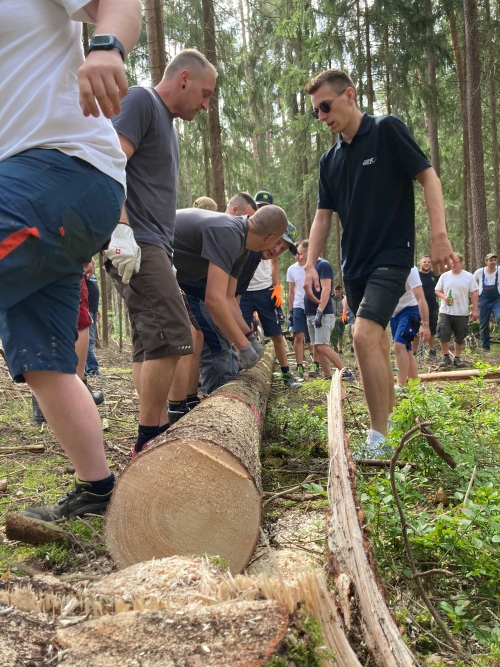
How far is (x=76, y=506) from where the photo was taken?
2.22 m

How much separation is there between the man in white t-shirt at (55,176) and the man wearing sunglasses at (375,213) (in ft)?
6.24

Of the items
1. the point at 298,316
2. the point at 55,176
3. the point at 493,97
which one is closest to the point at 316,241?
the point at 55,176

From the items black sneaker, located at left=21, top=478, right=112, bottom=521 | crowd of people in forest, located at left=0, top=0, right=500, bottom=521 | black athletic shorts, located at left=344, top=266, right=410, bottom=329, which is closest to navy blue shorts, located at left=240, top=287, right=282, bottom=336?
crowd of people in forest, located at left=0, top=0, right=500, bottom=521

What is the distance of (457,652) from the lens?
1413 mm

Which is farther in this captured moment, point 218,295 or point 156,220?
point 218,295

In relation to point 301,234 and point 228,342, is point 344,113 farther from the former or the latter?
point 301,234

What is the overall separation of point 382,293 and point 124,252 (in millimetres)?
1672

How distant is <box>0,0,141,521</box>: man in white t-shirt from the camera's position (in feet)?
5.38

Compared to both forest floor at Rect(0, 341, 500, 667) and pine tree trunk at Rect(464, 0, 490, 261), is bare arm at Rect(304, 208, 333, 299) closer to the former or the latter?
forest floor at Rect(0, 341, 500, 667)

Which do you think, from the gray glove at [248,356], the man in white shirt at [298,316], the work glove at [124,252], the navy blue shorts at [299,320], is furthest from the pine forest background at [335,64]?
the work glove at [124,252]

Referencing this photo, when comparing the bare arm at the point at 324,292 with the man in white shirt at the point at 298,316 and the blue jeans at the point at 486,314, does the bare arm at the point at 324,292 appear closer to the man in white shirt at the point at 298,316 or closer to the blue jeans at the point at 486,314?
the man in white shirt at the point at 298,316

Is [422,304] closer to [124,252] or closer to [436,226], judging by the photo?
[436,226]

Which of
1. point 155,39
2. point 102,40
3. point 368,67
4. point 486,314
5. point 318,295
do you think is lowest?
point 486,314

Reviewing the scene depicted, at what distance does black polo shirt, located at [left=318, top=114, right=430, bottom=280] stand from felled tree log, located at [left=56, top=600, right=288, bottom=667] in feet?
9.34
